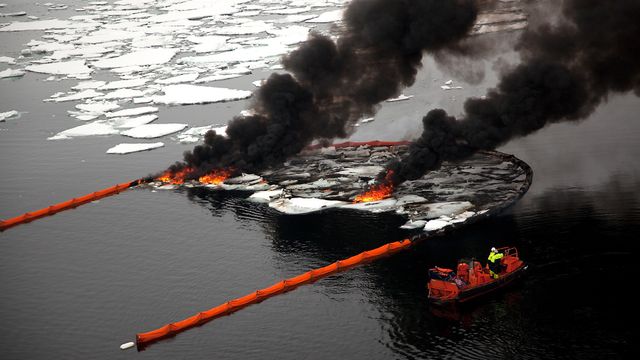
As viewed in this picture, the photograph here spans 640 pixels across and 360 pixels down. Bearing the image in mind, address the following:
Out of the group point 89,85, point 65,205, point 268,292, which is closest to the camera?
point 268,292

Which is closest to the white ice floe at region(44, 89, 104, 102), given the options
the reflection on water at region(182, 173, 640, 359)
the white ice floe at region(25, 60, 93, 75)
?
the white ice floe at region(25, 60, 93, 75)

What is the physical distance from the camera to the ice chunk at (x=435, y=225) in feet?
151

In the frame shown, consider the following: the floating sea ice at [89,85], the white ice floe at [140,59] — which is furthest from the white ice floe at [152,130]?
the white ice floe at [140,59]

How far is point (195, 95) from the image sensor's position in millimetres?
82812

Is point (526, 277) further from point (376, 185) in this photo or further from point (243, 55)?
point (243, 55)

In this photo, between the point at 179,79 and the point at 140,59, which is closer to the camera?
the point at 179,79

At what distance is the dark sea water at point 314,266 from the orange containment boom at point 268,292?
47 cm

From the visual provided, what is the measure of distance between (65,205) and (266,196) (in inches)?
619

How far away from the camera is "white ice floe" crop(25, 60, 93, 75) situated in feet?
321

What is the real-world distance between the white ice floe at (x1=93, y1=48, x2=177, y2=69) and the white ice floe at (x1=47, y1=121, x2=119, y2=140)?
23.0 meters

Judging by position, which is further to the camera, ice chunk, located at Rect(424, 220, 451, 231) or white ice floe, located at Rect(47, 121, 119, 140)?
white ice floe, located at Rect(47, 121, 119, 140)

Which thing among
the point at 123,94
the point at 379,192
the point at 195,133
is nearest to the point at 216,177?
the point at 195,133

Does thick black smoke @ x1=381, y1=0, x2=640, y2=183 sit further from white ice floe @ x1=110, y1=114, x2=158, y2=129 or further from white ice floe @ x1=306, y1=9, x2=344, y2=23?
white ice floe @ x1=306, y1=9, x2=344, y2=23

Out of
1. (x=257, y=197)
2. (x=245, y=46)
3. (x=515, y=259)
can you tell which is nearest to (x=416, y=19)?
(x=257, y=197)
